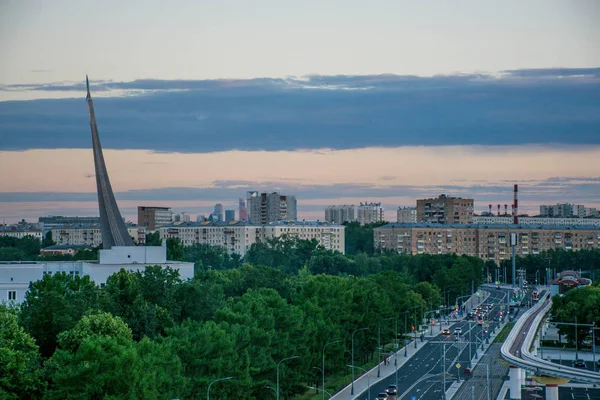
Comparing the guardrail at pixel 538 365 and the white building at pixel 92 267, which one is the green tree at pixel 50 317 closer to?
the white building at pixel 92 267

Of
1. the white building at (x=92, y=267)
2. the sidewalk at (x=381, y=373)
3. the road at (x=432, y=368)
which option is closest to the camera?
the sidewalk at (x=381, y=373)

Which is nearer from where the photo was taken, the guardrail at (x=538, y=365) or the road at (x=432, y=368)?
the guardrail at (x=538, y=365)

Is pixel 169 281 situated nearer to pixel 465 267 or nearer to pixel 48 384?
pixel 48 384

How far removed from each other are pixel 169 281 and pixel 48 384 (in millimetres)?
29999

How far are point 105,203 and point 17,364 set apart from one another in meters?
55.9

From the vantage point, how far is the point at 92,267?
4252 inches

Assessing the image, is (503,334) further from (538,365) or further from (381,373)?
(538,365)

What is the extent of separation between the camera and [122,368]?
56281 mm

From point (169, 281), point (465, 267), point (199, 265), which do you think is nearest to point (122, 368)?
point (169, 281)

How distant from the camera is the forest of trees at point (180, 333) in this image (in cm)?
5672

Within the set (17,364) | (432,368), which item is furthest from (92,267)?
(17,364)

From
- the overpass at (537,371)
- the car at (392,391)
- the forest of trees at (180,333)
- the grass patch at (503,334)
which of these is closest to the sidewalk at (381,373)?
the car at (392,391)

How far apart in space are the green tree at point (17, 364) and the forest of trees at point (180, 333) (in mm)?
59

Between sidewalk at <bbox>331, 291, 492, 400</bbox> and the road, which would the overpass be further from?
sidewalk at <bbox>331, 291, 492, 400</bbox>
